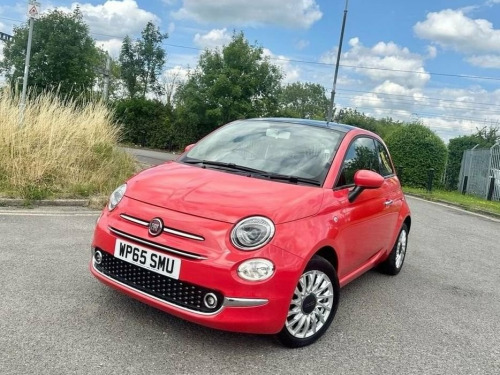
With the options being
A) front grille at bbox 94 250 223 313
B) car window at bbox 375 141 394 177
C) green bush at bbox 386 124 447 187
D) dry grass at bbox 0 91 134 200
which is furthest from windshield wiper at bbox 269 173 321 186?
green bush at bbox 386 124 447 187

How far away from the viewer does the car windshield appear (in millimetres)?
3844

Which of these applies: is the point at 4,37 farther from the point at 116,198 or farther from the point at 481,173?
the point at 116,198

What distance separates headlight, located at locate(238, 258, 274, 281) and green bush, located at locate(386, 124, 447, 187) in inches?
819

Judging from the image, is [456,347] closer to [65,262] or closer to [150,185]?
[150,185]

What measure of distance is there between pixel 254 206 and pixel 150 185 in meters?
0.89

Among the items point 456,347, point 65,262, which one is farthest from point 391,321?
point 65,262

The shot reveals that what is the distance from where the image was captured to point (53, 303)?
12.2 ft

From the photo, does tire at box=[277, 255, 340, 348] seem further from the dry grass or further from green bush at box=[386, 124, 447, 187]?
green bush at box=[386, 124, 447, 187]

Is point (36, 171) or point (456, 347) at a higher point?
point (36, 171)

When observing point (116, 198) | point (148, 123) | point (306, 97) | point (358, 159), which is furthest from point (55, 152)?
point (306, 97)

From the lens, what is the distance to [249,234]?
3.00 m

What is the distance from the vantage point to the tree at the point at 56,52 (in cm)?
2967

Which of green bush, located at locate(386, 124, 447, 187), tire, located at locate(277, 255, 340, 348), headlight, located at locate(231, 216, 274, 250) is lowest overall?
tire, located at locate(277, 255, 340, 348)

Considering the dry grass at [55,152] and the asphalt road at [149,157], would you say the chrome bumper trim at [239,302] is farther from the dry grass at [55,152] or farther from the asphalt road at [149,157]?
the asphalt road at [149,157]
